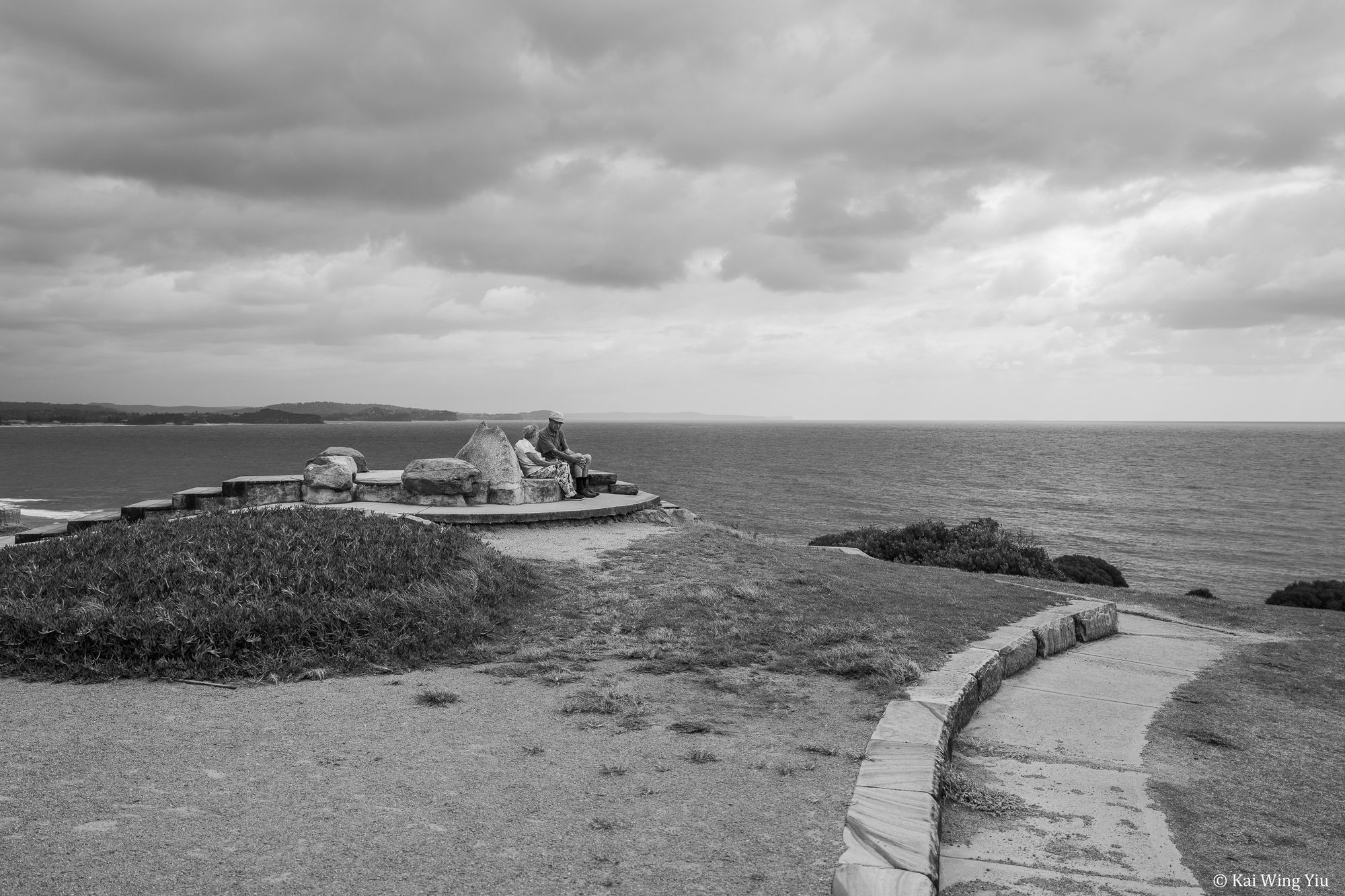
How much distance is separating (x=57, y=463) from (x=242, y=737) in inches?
3308

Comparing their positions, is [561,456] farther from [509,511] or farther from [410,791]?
[410,791]

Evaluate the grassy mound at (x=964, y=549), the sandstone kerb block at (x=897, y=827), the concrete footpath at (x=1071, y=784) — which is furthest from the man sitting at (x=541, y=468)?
the sandstone kerb block at (x=897, y=827)

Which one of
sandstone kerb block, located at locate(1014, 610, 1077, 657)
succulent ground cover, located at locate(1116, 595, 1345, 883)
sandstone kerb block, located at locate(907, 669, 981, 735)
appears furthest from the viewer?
sandstone kerb block, located at locate(1014, 610, 1077, 657)

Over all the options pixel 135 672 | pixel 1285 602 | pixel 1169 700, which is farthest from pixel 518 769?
pixel 1285 602

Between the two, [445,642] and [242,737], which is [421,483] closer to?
[445,642]

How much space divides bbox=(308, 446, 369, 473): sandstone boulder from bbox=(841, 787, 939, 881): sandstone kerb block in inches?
442

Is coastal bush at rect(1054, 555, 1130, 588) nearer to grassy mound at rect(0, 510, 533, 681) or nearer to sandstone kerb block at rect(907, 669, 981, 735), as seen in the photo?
sandstone kerb block at rect(907, 669, 981, 735)

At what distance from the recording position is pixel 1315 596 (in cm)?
1435

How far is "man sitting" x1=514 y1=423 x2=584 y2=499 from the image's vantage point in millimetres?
13766

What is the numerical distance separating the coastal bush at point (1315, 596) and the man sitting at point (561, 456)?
462 inches

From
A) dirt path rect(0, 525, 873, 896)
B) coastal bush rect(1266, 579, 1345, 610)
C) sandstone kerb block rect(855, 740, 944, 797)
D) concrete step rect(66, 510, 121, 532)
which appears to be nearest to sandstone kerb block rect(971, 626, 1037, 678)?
dirt path rect(0, 525, 873, 896)

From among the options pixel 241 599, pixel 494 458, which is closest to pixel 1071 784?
pixel 241 599

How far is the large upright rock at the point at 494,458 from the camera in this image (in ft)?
43.6

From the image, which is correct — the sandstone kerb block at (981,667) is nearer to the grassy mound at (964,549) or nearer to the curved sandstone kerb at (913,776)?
the curved sandstone kerb at (913,776)
